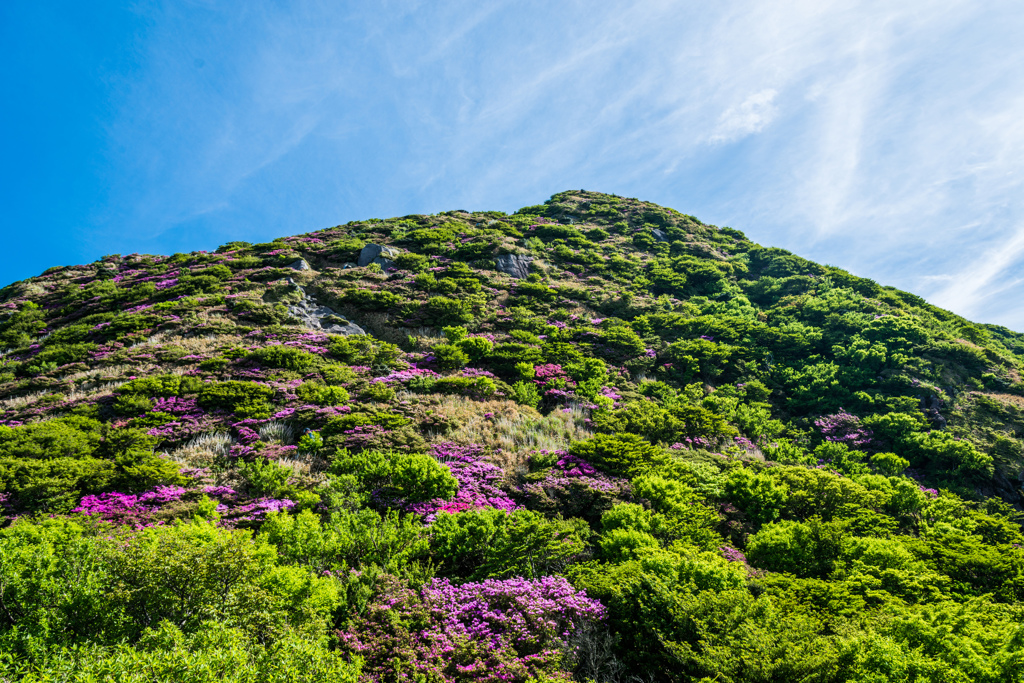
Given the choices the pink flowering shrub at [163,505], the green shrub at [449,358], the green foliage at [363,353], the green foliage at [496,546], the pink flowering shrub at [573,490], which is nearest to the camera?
the green foliage at [496,546]

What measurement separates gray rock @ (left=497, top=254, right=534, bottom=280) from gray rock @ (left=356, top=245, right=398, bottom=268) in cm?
752

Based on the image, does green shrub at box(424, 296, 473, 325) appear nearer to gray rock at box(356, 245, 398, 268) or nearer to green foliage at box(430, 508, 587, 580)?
gray rock at box(356, 245, 398, 268)

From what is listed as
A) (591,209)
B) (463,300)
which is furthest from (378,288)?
(591,209)

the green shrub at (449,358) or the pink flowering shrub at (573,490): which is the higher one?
the green shrub at (449,358)

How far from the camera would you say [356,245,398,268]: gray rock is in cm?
2744

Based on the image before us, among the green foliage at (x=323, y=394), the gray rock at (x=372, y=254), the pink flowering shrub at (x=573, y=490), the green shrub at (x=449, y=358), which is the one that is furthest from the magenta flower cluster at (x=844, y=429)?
the gray rock at (x=372, y=254)

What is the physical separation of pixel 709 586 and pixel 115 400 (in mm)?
15457

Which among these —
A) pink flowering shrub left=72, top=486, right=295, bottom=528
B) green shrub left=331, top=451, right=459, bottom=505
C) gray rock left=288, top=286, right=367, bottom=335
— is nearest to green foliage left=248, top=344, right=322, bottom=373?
gray rock left=288, top=286, right=367, bottom=335

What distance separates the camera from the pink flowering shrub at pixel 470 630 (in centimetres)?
457

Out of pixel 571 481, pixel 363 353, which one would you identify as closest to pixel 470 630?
pixel 571 481

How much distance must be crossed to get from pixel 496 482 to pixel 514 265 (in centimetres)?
2071

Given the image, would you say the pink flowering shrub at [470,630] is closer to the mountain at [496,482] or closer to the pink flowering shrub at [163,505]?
the mountain at [496,482]

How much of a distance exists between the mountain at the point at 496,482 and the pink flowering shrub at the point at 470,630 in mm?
45

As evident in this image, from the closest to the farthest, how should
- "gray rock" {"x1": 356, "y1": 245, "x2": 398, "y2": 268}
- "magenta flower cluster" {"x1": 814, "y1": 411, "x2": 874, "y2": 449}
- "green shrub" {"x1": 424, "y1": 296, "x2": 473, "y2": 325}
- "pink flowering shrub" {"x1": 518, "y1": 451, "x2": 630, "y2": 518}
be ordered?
"pink flowering shrub" {"x1": 518, "y1": 451, "x2": 630, "y2": 518} < "magenta flower cluster" {"x1": 814, "y1": 411, "x2": 874, "y2": 449} < "green shrub" {"x1": 424, "y1": 296, "x2": 473, "y2": 325} < "gray rock" {"x1": 356, "y1": 245, "x2": 398, "y2": 268}
